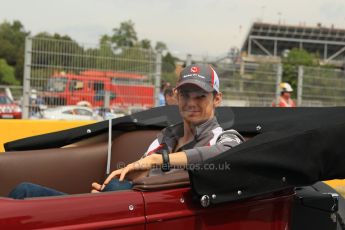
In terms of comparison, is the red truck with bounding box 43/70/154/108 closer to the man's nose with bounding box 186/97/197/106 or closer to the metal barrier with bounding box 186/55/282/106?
the metal barrier with bounding box 186/55/282/106

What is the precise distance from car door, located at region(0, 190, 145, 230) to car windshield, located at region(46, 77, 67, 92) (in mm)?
6846

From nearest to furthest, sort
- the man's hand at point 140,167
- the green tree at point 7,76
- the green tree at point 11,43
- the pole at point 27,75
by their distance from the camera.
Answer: the man's hand at point 140,167, the pole at point 27,75, the green tree at point 7,76, the green tree at point 11,43

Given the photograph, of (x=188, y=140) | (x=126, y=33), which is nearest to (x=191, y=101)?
(x=188, y=140)

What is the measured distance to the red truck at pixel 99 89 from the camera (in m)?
8.79

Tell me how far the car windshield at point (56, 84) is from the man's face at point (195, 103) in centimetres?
622

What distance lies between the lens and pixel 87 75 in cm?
898

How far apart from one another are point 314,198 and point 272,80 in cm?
804

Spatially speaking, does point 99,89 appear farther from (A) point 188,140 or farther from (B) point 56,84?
(A) point 188,140

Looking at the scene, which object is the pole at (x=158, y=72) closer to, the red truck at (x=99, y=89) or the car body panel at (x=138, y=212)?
the red truck at (x=99, y=89)

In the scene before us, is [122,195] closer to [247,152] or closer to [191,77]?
[247,152]

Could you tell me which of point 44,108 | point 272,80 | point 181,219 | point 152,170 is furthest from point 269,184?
point 272,80

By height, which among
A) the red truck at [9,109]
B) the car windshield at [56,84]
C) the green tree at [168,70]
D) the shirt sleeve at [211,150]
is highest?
the green tree at [168,70]

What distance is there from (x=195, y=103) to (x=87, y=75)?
6597mm

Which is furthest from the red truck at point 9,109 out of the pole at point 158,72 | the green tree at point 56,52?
the pole at point 158,72
